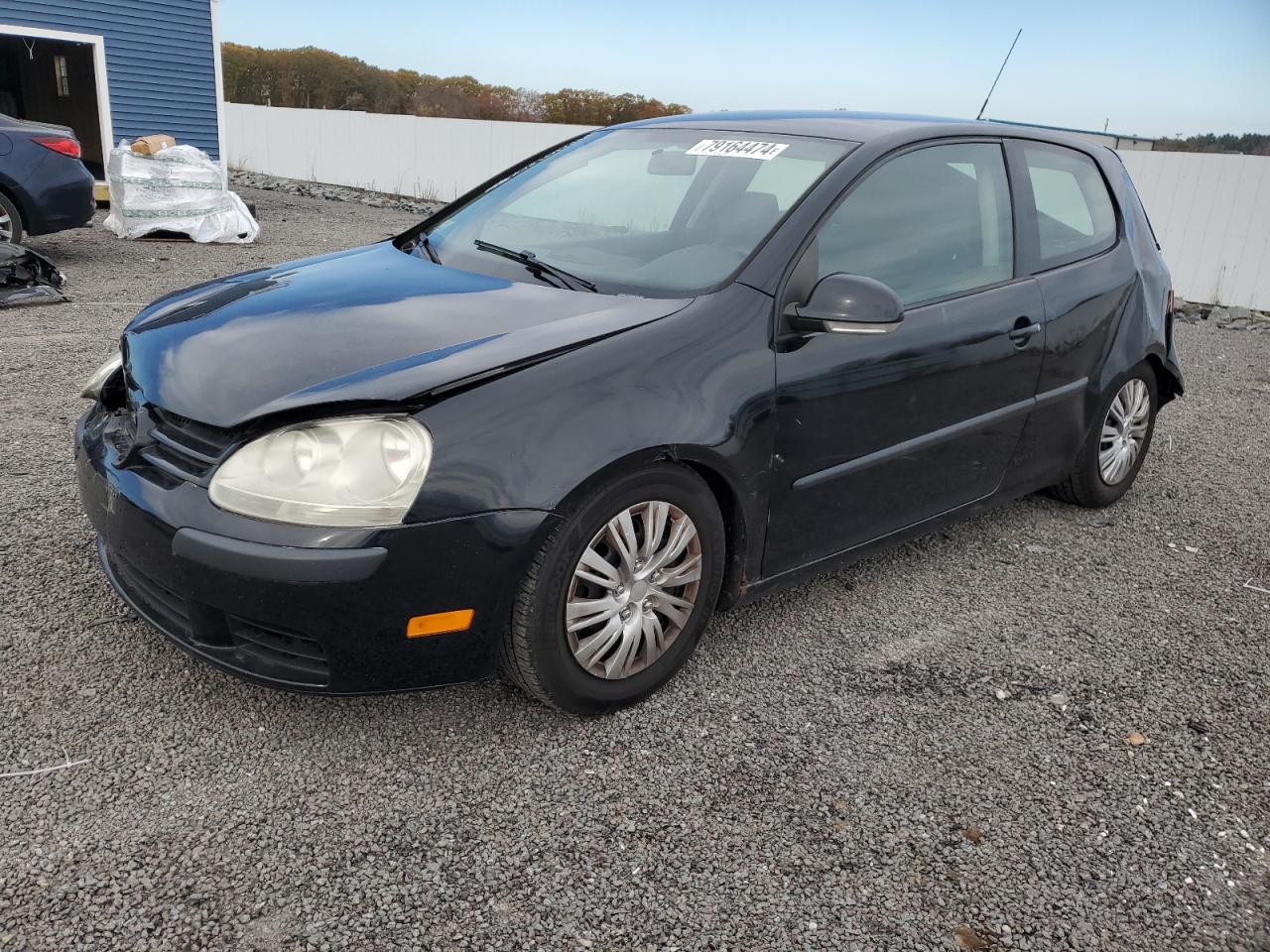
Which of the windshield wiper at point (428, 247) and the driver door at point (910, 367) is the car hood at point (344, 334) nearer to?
the windshield wiper at point (428, 247)

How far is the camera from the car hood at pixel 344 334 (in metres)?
2.44

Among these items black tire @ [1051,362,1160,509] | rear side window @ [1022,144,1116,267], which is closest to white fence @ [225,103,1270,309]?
black tire @ [1051,362,1160,509]

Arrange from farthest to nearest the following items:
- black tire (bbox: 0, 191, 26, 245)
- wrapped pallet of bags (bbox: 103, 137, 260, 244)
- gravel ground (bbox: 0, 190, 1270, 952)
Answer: wrapped pallet of bags (bbox: 103, 137, 260, 244) < black tire (bbox: 0, 191, 26, 245) < gravel ground (bbox: 0, 190, 1270, 952)

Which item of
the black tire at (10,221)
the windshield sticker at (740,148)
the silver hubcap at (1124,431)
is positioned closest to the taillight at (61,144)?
the black tire at (10,221)

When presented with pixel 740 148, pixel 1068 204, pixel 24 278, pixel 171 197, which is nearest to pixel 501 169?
pixel 171 197

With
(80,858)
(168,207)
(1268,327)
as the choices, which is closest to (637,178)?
(80,858)

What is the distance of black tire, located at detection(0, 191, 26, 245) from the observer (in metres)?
9.25

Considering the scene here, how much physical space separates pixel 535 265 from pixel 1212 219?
12.0 meters

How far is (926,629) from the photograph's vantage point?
136 inches

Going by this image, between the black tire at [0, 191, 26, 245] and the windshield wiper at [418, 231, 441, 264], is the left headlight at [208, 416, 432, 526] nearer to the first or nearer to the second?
the windshield wiper at [418, 231, 441, 264]

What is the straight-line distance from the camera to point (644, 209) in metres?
3.48

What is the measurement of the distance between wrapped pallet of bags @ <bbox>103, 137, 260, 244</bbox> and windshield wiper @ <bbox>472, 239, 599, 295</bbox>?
30.9 ft

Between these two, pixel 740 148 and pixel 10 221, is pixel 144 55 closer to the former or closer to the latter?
pixel 10 221

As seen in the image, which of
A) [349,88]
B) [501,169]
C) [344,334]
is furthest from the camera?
[349,88]
